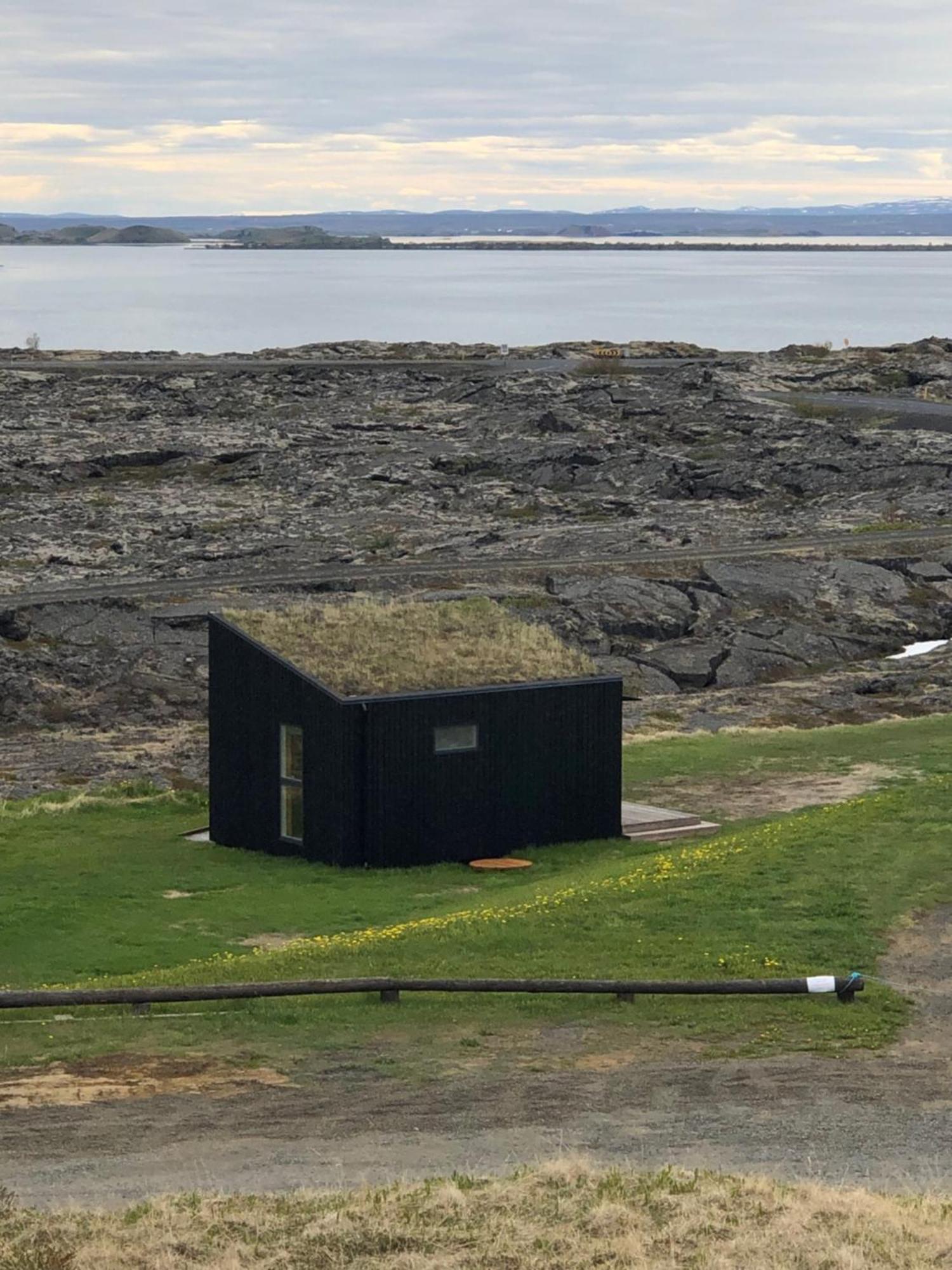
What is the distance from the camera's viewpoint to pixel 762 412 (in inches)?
4264

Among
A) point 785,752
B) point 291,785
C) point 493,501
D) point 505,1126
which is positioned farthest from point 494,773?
point 493,501

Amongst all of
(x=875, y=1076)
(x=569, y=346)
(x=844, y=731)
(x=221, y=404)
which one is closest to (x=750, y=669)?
(x=844, y=731)

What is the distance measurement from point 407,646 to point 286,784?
3375 millimetres

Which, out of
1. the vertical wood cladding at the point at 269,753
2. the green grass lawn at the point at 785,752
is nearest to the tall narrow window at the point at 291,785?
the vertical wood cladding at the point at 269,753

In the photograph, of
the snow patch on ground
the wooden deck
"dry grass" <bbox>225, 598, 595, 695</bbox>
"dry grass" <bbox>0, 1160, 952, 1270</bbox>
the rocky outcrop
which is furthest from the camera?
the snow patch on ground

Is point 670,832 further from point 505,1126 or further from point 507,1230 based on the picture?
point 507,1230

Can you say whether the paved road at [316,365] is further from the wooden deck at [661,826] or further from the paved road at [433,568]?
the wooden deck at [661,826]

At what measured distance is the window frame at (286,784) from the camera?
33469 millimetres

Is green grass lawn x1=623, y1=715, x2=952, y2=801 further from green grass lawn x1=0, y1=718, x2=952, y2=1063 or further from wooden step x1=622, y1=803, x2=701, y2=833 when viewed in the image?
green grass lawn x1=0, y1=718, x2=952, y2=1063

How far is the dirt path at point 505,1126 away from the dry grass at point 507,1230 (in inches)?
32.5

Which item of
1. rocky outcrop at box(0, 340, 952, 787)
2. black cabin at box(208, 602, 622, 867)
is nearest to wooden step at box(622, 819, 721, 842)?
black cabin at box(208, 602, 622, 867)

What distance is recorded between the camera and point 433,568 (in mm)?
69000

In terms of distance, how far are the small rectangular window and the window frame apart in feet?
8.39

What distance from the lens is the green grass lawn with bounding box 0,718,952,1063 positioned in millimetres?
21812
